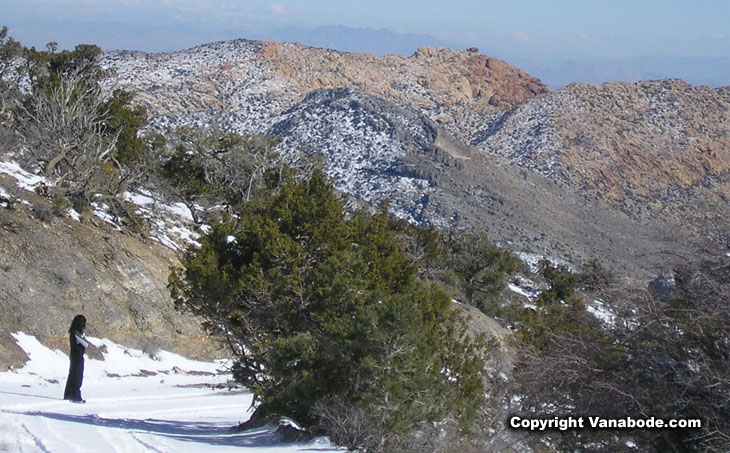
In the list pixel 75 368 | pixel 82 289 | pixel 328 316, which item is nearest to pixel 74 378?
pixel 75 368

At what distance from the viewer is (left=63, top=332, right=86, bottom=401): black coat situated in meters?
11.5

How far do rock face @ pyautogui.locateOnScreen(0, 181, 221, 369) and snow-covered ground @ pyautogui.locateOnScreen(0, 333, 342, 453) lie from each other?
0.43 meters

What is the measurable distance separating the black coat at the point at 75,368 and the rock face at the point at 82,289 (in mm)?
3363

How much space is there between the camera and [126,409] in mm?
12438

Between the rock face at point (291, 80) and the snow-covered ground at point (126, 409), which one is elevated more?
the rock face at point (291, 80)

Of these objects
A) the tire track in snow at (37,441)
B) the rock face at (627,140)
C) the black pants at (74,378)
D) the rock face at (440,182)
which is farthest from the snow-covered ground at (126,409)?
the rock face at (627,140)

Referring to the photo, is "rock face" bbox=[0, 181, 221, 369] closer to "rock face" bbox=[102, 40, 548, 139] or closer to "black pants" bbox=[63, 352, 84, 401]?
"black pants" bbox=[63, 352, 84, 401]

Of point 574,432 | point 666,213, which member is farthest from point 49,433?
point 666,213

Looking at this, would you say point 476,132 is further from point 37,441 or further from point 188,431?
point 37,441

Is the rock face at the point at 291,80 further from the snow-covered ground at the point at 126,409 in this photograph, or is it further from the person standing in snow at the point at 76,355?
the person standing in snow at the point at 76,355

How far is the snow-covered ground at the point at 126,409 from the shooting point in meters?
8.70

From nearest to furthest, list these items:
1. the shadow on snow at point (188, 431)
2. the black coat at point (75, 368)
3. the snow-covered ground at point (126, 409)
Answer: the snow-covered ground at point (126, 409), the shadow on snow at point (188, 431), the black coat at point (75, 368)

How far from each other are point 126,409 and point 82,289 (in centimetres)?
611

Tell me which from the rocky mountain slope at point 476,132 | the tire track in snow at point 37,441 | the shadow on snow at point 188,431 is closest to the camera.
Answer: the tire track in snow at point 37,441
